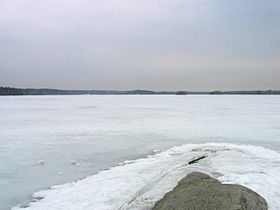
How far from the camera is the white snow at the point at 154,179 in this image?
5.85 m

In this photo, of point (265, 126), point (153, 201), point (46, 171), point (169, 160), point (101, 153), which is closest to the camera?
point (153, 201)

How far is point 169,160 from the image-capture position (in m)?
9.31

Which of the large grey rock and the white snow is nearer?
the large grey rock

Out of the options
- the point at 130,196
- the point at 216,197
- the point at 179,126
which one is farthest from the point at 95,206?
the point at 179,126

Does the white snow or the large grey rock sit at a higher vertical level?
the large grey rock

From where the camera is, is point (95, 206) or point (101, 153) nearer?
point (95, 206)

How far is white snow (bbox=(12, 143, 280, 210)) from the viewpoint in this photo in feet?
19.2

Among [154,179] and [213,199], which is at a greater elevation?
[213,199]

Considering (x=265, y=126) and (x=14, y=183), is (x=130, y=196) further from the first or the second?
(x=265, y=126)

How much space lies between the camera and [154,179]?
717 centimetres

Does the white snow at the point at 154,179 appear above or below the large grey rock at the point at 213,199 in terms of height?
below

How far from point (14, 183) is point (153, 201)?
3663 millimetres

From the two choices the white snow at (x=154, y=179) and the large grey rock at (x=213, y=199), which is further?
the white snow at (x=154, y=179)

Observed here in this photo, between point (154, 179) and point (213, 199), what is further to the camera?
point (154, 179)
